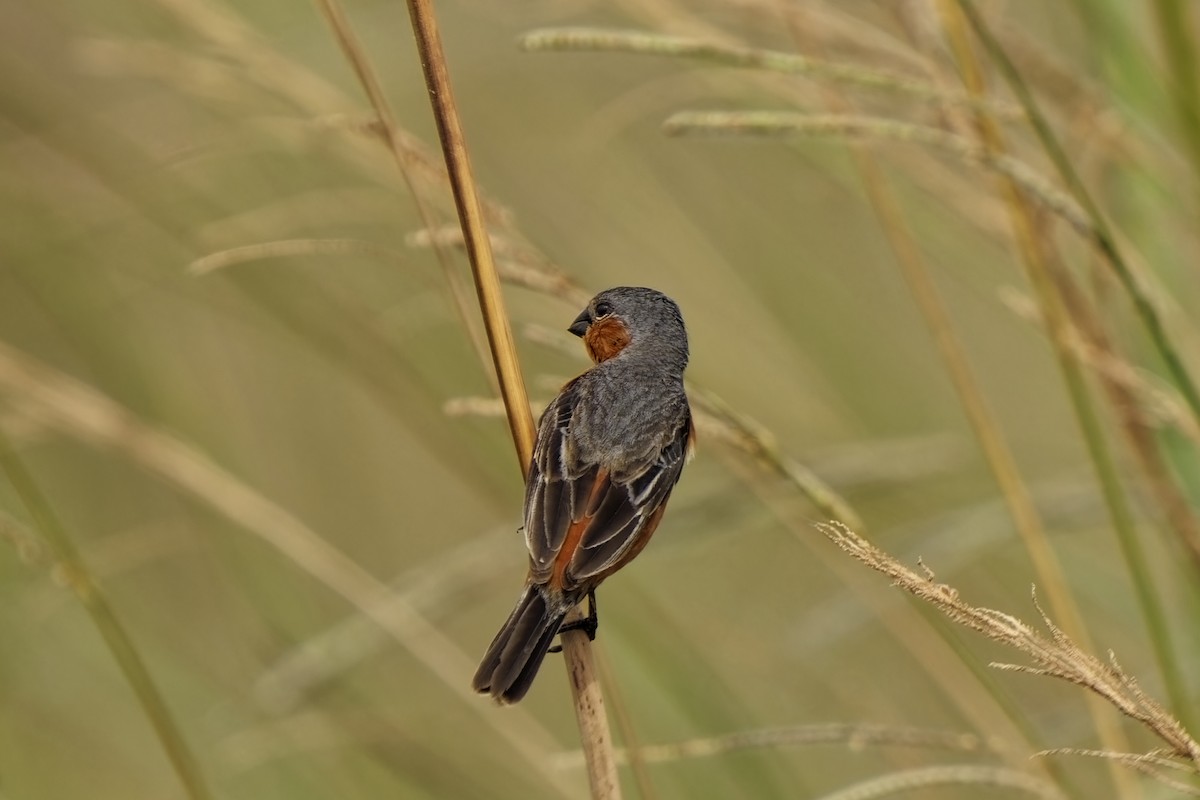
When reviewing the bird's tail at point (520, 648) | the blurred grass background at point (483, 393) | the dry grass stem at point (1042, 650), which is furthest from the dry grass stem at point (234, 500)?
the dry grass stem at point (1042, 650)

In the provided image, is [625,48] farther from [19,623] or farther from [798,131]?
[19,623]

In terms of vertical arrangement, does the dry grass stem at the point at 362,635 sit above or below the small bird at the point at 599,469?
below

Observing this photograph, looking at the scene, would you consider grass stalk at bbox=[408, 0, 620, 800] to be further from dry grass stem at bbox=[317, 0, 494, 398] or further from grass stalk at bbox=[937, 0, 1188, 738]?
grass stalk at bbox=[937, 0, 1188, 738]

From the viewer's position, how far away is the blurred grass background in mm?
2348

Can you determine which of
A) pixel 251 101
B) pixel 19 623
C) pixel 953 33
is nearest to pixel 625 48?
pixel 953 33

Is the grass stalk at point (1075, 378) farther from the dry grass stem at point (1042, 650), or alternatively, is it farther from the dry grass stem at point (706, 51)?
the dry grass stem at point (1042, 650)

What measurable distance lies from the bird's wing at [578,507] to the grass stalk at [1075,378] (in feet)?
1.86

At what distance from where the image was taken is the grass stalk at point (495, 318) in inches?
59.5

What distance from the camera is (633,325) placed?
2.26 meters

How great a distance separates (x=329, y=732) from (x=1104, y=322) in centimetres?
152

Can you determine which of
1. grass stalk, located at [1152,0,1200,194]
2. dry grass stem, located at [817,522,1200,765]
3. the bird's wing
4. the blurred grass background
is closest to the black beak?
the blurred grass background

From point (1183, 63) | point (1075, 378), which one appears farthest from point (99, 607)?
point (1183, 63)

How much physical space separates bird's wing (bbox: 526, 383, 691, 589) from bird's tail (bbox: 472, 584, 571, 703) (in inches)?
1.8

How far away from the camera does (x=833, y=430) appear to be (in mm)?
2895
